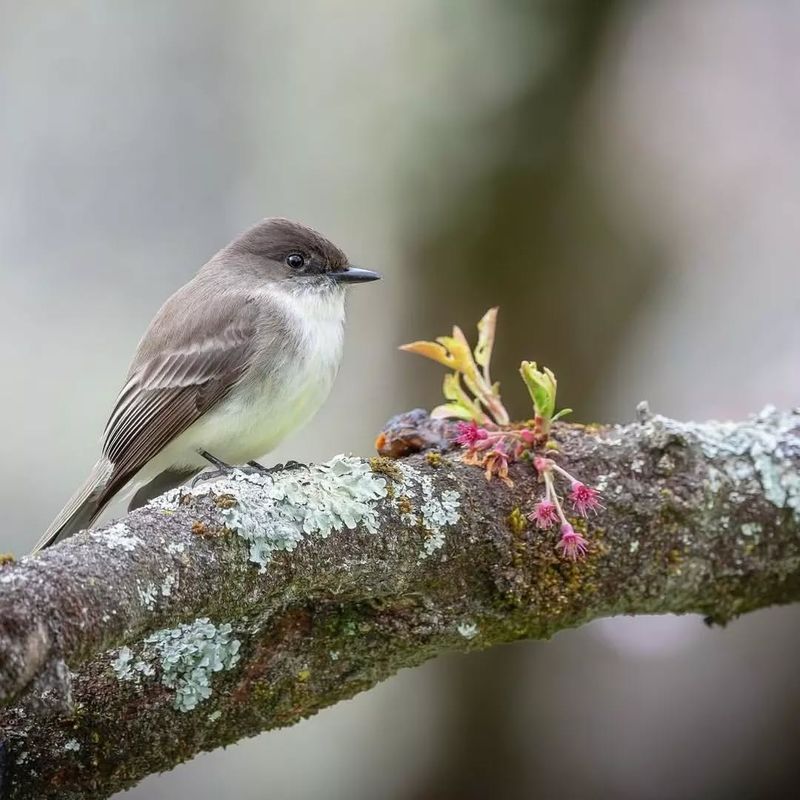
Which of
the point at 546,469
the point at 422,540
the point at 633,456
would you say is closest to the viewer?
the point at 422,540

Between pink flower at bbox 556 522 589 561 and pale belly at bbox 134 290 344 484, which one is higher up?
pale belly at bbox 134 290 344 484

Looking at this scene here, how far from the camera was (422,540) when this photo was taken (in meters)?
2.47

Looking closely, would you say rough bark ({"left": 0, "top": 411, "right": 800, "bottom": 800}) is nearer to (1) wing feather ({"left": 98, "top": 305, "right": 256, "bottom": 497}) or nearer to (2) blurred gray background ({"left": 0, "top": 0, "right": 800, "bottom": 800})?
(1) wing feather ({"left": 98, "top": 305, "right": 256, "bottom": 497})

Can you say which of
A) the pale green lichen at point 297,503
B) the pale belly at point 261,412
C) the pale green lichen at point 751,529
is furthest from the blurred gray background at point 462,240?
the pale green lichen at point 297,503

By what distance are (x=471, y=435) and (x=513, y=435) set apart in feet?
0.36

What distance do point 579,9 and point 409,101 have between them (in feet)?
3.14

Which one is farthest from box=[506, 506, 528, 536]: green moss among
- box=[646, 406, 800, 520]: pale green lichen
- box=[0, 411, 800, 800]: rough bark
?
box=[646, 406, 800, 520]: pale green lichen

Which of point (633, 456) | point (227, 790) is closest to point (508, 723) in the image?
point (227, 790)

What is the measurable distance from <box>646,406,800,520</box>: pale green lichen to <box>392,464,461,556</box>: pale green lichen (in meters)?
0.68

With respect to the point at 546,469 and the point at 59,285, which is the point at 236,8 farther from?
the point at 546,469

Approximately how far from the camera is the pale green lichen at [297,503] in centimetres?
221

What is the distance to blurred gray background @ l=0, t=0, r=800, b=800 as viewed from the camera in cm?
478

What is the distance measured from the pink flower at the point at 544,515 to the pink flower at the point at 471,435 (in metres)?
0.25

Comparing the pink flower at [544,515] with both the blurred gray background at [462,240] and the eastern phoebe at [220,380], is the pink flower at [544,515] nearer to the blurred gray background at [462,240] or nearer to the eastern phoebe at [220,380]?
the eastern phoebe at [220,380]
